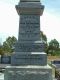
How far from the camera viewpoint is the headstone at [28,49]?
649 inches

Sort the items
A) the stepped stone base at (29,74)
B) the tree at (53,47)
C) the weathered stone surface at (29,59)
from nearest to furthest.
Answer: the stepped stone base at (29,74) → the weathered stone surface at (29,59) → the tree at (53,47)

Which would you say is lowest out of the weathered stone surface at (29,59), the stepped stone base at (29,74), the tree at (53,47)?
the stepped stone base at (29,74)

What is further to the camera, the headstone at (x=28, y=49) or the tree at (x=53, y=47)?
the tree at (x=53, y=47)

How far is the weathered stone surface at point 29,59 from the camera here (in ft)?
56.3

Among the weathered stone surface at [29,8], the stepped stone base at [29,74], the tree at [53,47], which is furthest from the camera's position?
the tree at [53,47]

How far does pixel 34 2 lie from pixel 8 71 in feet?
13.5

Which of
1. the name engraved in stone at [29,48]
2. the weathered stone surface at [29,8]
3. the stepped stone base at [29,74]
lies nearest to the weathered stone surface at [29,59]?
the name engraved in stone at [29,48]

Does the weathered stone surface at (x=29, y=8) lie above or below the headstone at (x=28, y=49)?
above

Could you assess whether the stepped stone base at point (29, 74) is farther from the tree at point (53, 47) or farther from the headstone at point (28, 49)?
the tree at point (53, 47)

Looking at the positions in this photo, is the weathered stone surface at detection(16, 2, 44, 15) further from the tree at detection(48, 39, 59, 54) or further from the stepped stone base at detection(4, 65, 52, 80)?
the tree at detection(48, 39, 59, 54)

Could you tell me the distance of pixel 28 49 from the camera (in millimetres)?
17422

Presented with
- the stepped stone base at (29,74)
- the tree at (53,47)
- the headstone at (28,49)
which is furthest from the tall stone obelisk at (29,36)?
the tree at (53,47)

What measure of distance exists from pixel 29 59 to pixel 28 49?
57 cm

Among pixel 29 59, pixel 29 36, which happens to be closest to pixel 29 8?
pixel 29 36
